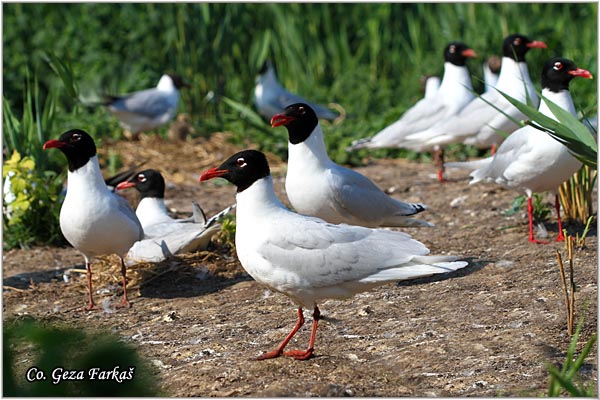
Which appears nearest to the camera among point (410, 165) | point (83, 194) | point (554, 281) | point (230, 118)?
point (554, 281)

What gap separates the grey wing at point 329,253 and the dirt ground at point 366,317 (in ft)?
1.23

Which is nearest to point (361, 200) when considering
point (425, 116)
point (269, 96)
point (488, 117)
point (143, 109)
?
point (488, 117)

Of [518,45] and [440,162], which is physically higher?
[518,45]

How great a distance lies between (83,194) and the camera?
16.4 ft

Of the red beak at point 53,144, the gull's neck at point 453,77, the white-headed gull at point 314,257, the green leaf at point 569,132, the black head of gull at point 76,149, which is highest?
the green leaf at point 569,132

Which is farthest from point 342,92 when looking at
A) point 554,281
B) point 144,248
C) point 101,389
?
point 101,389

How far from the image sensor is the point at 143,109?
Answer: 931 cm

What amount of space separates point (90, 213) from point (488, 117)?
145 inches

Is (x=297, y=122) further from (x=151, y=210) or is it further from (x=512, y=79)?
(x=512, y=79)

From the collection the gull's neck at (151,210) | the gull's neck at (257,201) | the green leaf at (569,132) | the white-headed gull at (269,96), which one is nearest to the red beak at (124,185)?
the gull's neck at (151,210)

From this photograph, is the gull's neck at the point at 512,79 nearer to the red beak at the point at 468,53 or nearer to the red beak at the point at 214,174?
the red beak at the point at 468,53

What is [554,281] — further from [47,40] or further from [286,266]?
[47,40]

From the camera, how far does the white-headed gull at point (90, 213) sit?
4.94 meters

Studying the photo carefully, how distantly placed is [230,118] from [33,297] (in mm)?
4709
